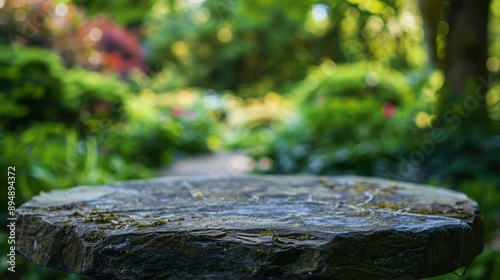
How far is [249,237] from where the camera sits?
1392 millimetres

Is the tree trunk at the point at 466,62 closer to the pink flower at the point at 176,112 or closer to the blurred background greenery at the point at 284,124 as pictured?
the blurred background greenery at the point at 284,124

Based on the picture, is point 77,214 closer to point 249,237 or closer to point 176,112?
point 249,237

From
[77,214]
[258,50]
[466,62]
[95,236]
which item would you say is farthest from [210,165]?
[258,50]

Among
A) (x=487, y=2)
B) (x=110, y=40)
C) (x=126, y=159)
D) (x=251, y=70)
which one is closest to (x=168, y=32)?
(x=251, y=70)

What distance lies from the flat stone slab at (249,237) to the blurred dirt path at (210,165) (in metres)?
3.90

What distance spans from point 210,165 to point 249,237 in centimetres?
544

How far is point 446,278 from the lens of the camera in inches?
94.0

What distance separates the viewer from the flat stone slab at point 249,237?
1.34 metres

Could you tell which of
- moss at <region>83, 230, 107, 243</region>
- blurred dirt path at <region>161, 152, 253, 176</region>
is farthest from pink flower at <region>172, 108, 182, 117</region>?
moss at <region>83, 230, 107, 243</region>

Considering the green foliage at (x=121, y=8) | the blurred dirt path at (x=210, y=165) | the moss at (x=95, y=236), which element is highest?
the green foliage at (x=121, y=8)

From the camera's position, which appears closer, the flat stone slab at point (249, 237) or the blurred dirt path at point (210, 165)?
the flat stone slab at point (249, 237)

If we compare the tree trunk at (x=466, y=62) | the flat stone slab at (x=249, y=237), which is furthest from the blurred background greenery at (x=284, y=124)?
the flat stone slab at (x=249, y=237)

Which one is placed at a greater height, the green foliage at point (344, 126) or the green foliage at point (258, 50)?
the green foliage at point (258, 50)

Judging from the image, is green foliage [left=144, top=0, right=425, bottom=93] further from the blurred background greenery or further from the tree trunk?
the tree trunk
